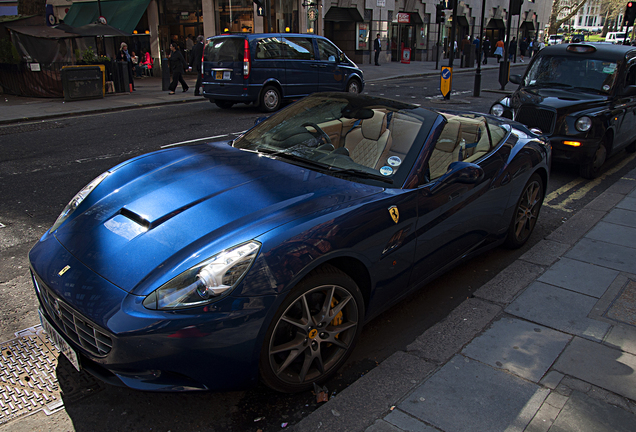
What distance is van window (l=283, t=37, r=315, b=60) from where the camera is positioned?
43.8 ft

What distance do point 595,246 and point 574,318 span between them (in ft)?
5.53

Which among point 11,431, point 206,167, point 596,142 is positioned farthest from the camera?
point 596,142

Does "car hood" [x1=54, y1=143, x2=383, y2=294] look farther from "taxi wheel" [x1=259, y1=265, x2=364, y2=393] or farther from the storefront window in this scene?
the storefront window

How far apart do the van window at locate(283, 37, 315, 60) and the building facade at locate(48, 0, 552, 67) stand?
7.19 metres

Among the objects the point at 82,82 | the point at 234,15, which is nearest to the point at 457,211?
the point at 82,82

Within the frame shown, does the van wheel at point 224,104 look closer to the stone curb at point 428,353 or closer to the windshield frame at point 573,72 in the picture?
the windshield frame at point 573,72

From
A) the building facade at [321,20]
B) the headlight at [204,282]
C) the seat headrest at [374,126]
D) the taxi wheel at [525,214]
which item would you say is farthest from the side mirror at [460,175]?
the building facade at [321,20]

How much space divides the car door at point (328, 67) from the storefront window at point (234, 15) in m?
13.2

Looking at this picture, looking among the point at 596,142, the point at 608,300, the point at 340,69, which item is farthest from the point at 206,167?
the point at 340,69

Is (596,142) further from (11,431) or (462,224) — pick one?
(11,431)

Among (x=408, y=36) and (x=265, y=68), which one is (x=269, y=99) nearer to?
(x=265, y=68)

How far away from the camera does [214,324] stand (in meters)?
2.27

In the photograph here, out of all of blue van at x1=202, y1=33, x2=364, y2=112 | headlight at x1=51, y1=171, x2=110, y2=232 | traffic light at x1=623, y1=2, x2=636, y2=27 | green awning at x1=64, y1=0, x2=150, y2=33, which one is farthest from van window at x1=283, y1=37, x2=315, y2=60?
green awning at x1=64, y1=0, x2=150, y2=33

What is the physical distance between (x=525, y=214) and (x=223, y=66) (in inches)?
395
